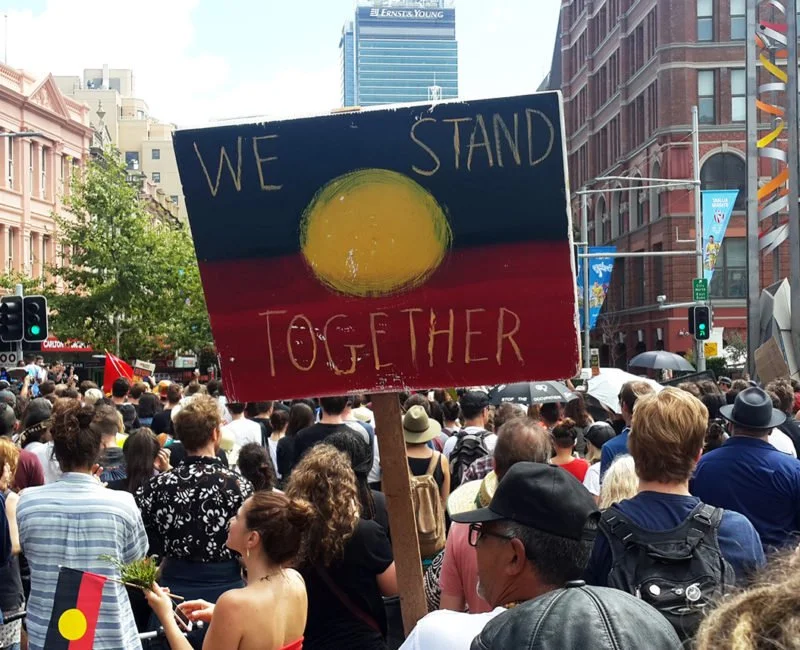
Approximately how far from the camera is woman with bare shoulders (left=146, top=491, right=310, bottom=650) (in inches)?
158

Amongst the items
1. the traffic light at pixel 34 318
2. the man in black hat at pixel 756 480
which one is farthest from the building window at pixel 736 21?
the man in black hat at pixel 756 480

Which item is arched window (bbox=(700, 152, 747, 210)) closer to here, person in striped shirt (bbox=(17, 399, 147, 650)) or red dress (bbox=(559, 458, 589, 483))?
red dress (bbox=(559, 458, 589, 483))

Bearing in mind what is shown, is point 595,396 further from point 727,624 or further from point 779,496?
point 727,624

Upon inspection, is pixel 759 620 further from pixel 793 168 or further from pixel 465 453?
pixel 793 168

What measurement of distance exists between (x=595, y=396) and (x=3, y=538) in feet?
31.7

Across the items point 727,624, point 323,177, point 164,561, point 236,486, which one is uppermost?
point 323,177

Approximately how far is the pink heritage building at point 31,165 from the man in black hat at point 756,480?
43942 mm

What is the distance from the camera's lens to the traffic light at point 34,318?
17.7 metres

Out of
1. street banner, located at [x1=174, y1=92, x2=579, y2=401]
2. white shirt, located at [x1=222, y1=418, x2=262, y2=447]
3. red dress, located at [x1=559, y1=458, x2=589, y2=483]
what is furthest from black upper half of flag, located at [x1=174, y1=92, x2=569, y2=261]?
white shirt, located at [x1=222, y1=418, x2=262, y2=447]

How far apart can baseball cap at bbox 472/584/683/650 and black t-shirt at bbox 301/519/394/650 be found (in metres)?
2.81

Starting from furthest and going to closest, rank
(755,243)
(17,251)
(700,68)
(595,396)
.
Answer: (700,68)
(17,251)
(755,243)
(595,396)

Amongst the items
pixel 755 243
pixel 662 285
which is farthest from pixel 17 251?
pixel 755 243

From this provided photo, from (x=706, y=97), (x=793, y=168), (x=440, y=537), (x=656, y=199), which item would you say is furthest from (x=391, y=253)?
(x=656, y=199)

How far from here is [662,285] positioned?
58750mm
